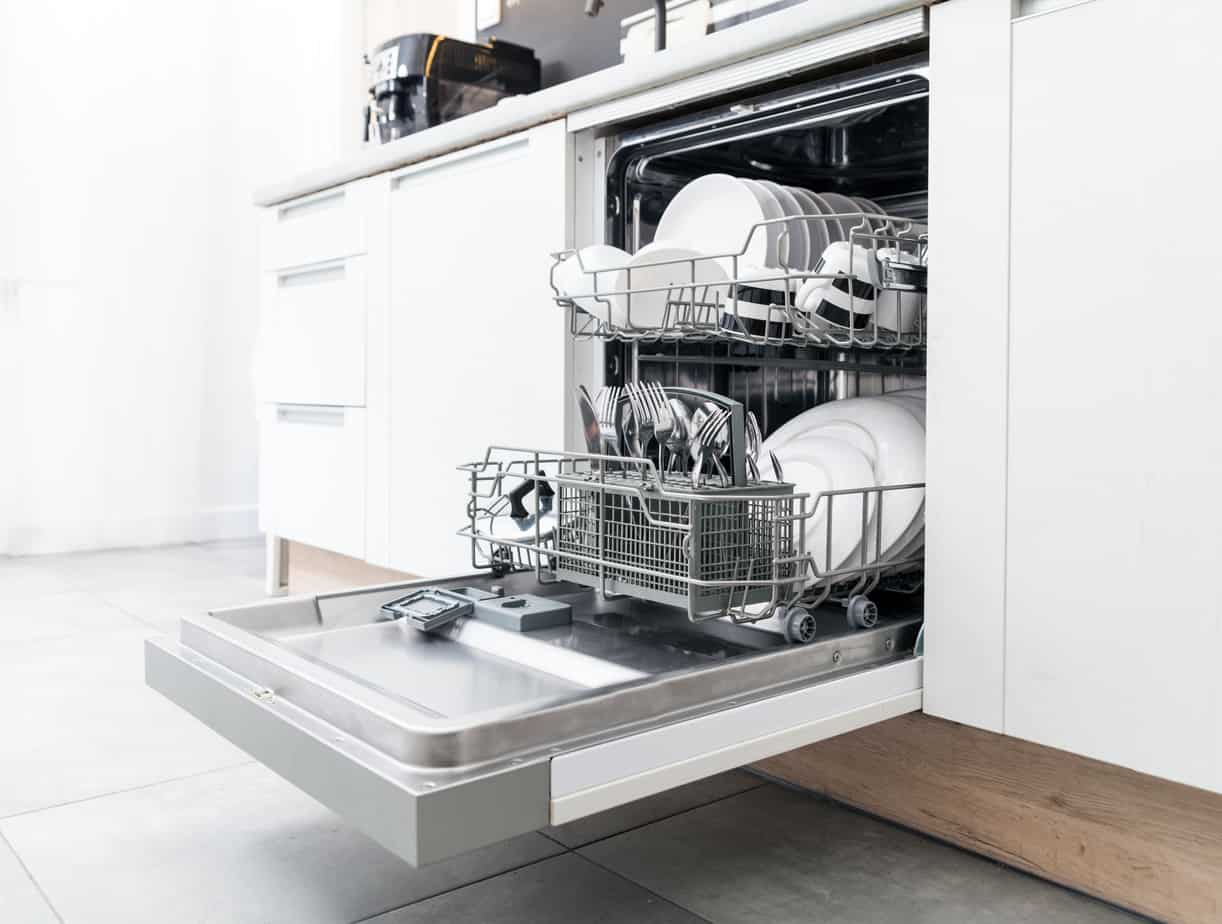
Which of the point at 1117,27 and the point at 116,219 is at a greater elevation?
the point at 116,219

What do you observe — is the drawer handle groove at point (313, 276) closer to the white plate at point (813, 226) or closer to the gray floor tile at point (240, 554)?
the gray floor tile at point (240, 554)

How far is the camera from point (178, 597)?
273cm

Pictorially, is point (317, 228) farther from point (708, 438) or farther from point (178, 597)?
point (708, 438)

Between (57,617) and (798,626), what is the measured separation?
2051 millimetres

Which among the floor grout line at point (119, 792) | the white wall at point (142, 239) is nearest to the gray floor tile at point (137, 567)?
the white wall at point (142, 239)

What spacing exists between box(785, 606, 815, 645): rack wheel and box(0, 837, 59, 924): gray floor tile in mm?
791

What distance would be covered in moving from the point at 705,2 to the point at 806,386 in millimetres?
704

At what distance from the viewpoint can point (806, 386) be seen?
5.83ft

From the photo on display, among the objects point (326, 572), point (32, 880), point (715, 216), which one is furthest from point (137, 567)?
point (715, 216)

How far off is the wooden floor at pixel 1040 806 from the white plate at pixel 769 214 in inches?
23.5

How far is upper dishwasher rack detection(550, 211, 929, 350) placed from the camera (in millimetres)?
1109

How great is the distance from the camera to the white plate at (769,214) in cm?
138

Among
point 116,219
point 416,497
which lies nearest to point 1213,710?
point 416,497

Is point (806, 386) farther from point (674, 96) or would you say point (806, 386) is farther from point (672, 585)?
point (672, 585)
